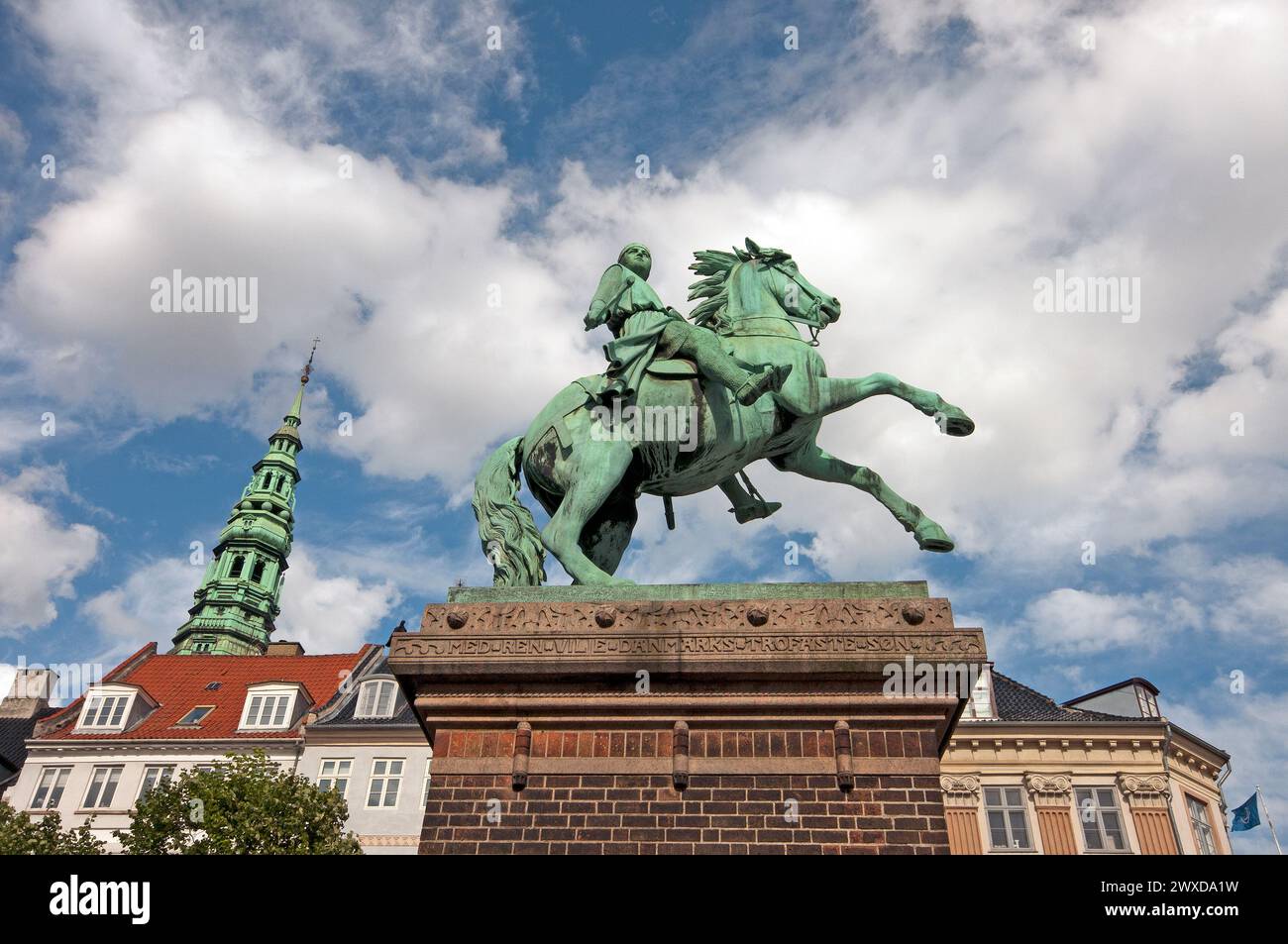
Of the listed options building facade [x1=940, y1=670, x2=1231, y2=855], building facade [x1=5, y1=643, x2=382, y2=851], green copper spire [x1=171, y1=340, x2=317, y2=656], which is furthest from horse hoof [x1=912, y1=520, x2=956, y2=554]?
green copper spire [x1=171, y1=340, x2=317, y2=656]

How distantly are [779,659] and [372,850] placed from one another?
27.7 metres

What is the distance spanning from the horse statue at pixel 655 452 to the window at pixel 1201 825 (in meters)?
25.4

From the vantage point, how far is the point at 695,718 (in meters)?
7.90

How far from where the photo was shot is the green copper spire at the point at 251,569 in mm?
69500

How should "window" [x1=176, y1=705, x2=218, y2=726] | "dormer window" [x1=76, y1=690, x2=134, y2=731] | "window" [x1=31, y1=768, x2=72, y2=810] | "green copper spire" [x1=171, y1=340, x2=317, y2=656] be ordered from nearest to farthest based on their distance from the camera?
"window" [x1=31, y1=768, x2=72, y2=810] < "dormer window" [x1=76, y1=690, x2=134, y2=731] < "window" [x1=176, y1=705, x2=218, y2=726] < "green copper spire" [x1=171, y1=340, x2=317, y2=656]

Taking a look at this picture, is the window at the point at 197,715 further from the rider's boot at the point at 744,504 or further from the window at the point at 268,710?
the rider's boot at the point at 744,504

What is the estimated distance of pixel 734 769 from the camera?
7672 millimetres

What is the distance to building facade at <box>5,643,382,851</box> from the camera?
115 feet

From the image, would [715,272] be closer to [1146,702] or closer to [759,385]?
[759,385]

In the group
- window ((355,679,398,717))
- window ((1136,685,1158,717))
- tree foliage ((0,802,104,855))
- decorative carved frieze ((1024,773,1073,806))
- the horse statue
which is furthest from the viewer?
window ((355,679,398,717))

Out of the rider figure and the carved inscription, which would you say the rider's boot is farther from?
the carved inscription

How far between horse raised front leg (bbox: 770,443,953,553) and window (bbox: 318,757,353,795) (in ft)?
92.6

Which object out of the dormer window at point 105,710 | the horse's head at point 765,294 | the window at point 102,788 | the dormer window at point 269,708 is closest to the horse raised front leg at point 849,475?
the horse's head at point 765,294
